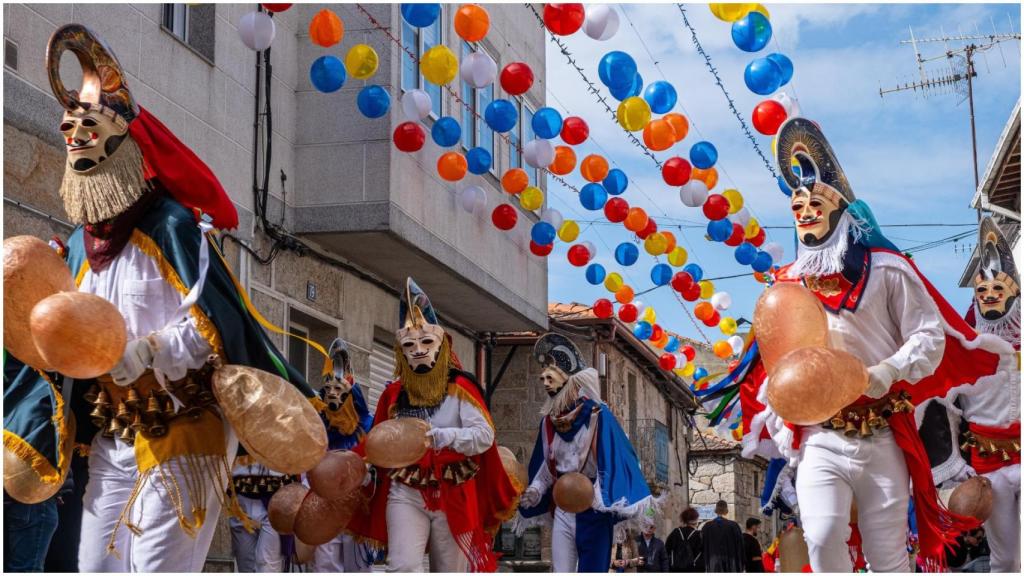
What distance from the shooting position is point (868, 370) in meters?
5.60

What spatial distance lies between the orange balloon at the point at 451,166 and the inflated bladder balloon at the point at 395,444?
6.71 m

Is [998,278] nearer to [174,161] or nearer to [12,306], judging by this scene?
[174,161]

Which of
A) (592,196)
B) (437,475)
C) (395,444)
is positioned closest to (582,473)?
(437,475)

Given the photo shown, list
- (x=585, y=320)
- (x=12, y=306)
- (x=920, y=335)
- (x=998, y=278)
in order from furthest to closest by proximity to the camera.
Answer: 1. (x=585, y=320)
2. (x=998, y=278)
3. (x=920, y=335)
4. (x=12, y=306)

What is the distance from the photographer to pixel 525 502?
32.4ft

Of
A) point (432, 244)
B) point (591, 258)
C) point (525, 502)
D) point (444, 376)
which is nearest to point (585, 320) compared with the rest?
point (591, 258)

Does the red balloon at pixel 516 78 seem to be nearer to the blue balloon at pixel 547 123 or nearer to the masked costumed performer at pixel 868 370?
the blue balloon at pixel 547 123

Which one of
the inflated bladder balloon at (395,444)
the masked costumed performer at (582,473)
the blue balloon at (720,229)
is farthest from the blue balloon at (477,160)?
the inflated bladder balloon at (395,444)

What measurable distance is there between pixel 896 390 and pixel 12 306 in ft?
12.0

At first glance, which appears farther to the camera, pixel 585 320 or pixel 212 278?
pixel 585 320

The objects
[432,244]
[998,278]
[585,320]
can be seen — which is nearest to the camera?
[998,278]

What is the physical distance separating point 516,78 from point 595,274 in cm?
502

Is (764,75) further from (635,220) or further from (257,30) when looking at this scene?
(257,30)

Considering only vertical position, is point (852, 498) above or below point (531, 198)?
below
